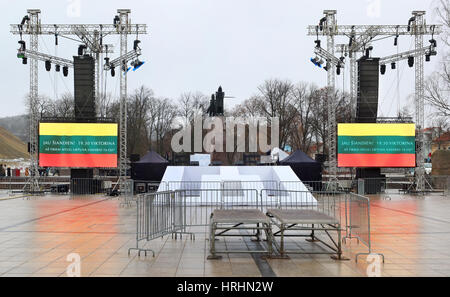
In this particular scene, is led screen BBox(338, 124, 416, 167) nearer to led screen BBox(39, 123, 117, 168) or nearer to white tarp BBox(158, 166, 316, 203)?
white tarp BBox(158, 166, 316, 203)

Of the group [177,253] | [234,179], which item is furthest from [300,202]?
[177,253]

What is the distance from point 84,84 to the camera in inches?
1023

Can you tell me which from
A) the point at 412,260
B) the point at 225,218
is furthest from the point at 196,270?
the point at 412,260

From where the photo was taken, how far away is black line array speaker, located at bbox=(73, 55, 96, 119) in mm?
25938

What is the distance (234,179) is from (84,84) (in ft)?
42.9

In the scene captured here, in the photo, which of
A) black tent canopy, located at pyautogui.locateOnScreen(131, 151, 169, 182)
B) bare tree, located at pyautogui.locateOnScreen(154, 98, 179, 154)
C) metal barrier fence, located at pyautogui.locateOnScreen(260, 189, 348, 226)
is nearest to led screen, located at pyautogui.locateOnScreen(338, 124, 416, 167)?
metal barrier fence, located at pyautogui.locateOnScreen(260, 189, 348, 226)

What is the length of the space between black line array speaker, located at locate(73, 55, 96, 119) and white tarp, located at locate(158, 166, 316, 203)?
28.6 feet

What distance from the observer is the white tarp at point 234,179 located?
61.3 ft

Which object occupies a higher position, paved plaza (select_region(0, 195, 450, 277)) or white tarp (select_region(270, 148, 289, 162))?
white tarp (select_region(270, 148, 289, 162))

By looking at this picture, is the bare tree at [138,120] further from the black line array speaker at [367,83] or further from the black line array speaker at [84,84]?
the black line array speaker at [367,83]

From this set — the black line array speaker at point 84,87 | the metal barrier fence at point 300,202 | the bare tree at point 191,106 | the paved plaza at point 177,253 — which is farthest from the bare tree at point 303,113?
the paved plaza at point 177,253

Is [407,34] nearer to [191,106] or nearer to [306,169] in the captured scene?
[306,169]

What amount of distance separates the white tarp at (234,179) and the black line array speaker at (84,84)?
871cm
